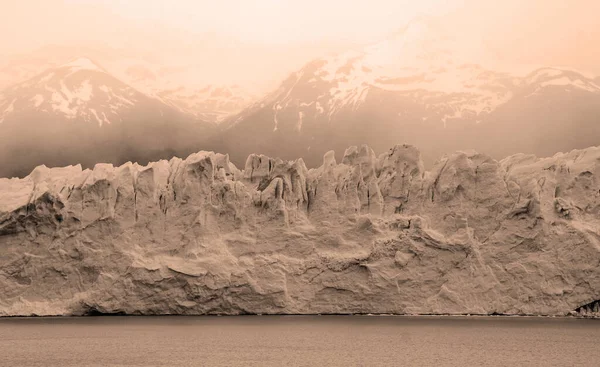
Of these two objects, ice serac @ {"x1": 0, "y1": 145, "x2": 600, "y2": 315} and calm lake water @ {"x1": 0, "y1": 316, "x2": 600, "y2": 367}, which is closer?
calm lake water @ {"x1": 0, "y1": 316, "x2": 600, "y2": 367}

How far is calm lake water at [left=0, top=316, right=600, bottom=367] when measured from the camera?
24984mm

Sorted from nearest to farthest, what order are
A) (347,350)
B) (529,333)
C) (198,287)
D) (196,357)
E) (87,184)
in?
(196,357) < (347,350) < (529,333) < (198,287) < (87,184)

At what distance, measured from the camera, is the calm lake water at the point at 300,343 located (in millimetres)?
24984

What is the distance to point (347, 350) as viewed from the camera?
2750 centimetres

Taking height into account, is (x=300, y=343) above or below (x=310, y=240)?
Answer: below

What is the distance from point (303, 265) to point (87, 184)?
39.7 feet

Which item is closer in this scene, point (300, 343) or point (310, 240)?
point (300, 343)

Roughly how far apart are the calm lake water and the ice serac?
1.29 m

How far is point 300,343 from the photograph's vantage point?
95.7 ft

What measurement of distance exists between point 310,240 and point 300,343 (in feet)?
33.9

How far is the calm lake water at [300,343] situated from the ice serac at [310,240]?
1.29m

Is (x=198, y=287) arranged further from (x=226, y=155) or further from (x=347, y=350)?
(x=347, y=350)

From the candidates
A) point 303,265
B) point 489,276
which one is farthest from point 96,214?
point 489,276

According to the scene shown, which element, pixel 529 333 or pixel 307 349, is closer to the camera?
pixel 307 349
